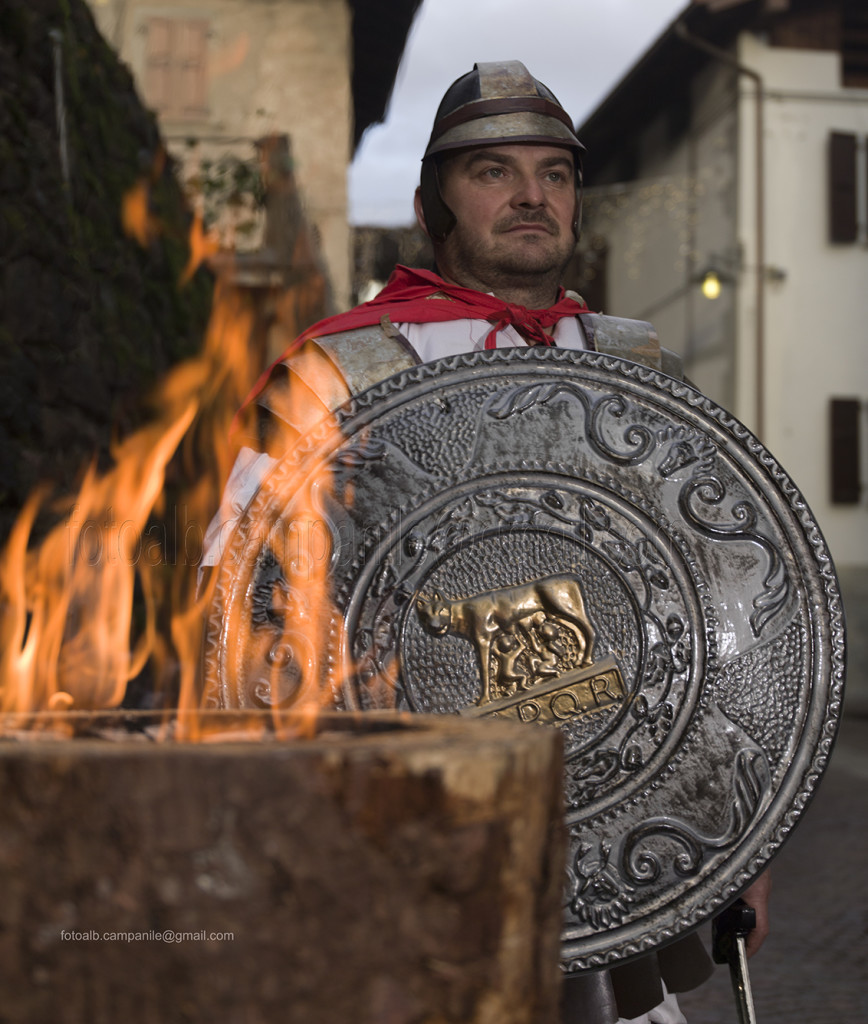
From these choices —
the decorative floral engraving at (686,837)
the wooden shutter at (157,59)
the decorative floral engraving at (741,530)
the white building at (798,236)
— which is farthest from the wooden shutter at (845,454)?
the decorative floral engraving at (686,837)

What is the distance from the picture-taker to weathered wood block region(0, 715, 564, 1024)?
3.20 ft

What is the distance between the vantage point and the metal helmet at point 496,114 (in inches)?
93.7

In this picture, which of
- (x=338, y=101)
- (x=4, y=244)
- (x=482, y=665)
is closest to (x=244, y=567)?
(x=482, y=665)

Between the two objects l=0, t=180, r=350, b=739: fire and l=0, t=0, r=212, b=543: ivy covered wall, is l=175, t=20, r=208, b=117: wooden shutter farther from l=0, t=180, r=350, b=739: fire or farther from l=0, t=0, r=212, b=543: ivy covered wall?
l=0, t=0, r=212, b=543: ivy covered wall

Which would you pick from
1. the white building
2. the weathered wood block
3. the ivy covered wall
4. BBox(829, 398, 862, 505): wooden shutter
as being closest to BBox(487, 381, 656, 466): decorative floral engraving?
the weathered wood block

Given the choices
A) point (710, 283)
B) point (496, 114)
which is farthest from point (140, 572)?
point (710, 283)

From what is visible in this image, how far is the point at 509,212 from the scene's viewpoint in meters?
2.40

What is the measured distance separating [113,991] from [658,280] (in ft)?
54.5

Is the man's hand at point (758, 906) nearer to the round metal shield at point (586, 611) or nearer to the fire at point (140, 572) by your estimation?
the round metal shield at point (586, 611)

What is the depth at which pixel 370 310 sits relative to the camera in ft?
7.54

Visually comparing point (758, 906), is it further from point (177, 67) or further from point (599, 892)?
point (177, 67)

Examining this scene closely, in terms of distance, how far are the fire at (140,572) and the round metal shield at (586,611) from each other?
0.04 metres

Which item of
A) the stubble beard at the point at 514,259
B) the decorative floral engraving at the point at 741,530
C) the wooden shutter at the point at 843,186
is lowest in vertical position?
the decorative floral engraving at the point at 741,530

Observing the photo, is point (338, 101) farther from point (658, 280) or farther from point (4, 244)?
point (4, 244)
